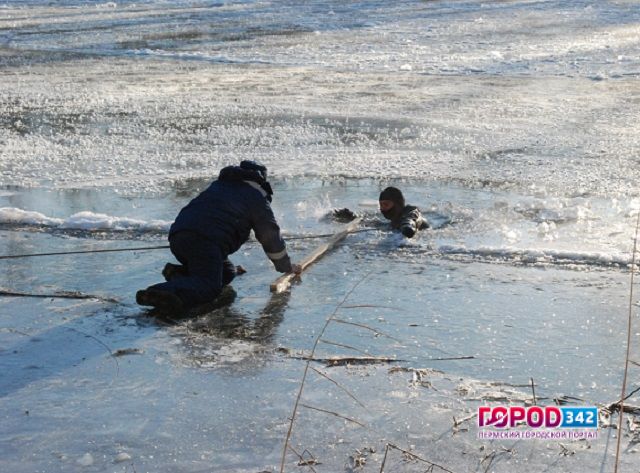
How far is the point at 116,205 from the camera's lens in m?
8.25

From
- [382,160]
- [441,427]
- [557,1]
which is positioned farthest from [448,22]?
[441,427]

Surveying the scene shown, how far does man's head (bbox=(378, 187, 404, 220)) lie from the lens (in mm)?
7438

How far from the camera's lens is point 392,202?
7.45m

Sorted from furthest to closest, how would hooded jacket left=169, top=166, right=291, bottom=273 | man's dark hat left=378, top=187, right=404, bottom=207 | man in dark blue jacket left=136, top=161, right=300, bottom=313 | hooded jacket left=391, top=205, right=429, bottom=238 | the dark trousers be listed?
man's dark hat left=378, top=187, right=404, bottom=207
hooded jacket left=391, top=205, right=429, bottom=238
hooded jacket left=169, top=166, right=291, bottom=273
man in dark blue jacket left=136, top=161, right=300, bottom=313
the dark trousers

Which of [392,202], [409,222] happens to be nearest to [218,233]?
[409,222]

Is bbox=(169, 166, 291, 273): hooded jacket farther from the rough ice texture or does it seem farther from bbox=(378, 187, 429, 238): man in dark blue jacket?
the rough ice texture

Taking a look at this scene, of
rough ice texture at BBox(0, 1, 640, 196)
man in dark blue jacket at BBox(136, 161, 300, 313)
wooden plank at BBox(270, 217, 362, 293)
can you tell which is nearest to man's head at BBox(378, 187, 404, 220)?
wooden plank at BBox(270, 217, 362, 293)

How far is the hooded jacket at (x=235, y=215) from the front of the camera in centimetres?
587

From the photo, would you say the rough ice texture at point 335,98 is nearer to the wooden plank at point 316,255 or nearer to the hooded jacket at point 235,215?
the wooden plank at point 316,255

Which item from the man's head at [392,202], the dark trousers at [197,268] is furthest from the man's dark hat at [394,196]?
the dark trousers at [197,268]

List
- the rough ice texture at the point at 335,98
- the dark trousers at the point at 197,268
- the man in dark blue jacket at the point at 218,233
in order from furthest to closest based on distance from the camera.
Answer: the rough ice texture at the point at 335,98
the man in dark blue jacket at the point at 218,233
the dark trousers at the point at 197,268

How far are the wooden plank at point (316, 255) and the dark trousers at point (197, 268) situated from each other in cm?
34

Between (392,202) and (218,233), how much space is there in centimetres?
197

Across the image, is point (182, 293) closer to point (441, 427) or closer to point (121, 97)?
point (441, 427)
